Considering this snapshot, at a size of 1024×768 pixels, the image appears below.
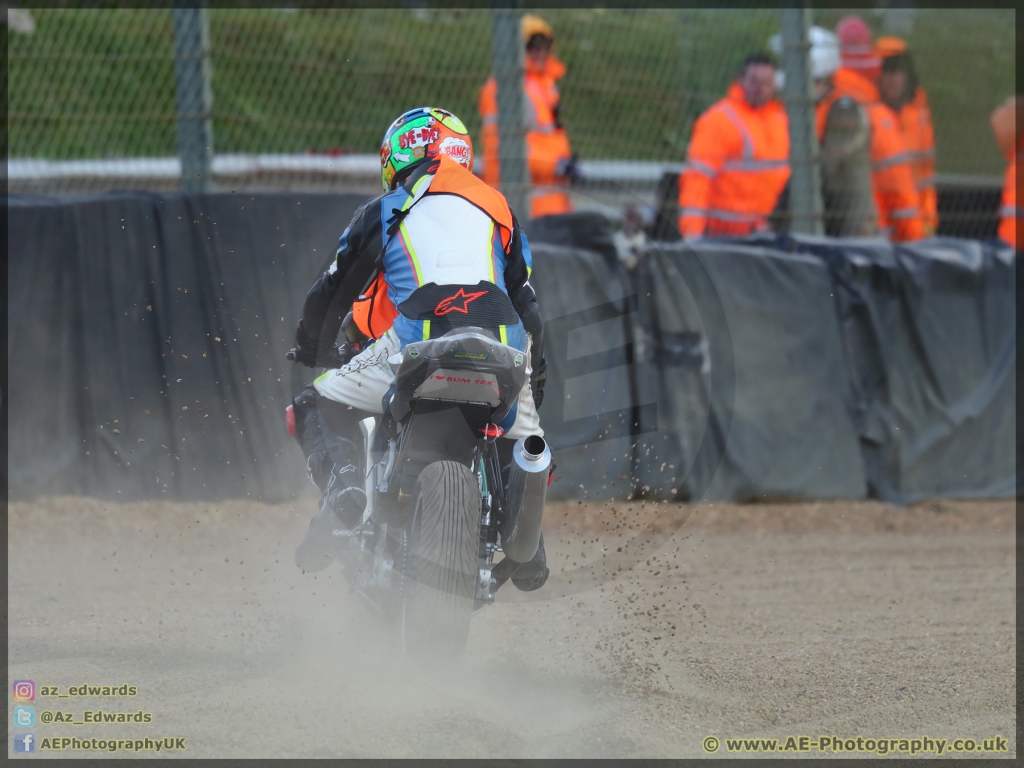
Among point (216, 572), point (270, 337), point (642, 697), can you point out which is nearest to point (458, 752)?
point (642, 697)

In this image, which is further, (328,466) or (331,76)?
(331,76)

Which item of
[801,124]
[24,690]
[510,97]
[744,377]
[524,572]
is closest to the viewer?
[24,690]

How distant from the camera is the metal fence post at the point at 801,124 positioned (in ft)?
28.1

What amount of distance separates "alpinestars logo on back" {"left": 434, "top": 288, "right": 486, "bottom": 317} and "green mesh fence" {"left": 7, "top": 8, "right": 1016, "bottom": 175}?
408 centimetres

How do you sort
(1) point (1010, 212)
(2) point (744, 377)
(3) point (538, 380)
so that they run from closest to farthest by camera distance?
(3) point (538, 380) → (2) point (744, 377) → (1) point (1010, 212)

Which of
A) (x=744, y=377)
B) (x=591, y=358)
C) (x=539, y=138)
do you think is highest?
(x=539, y=138)

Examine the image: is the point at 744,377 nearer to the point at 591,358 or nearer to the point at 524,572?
the point at 591,358

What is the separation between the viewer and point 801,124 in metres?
8.59

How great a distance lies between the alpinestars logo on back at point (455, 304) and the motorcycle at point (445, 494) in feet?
0.42

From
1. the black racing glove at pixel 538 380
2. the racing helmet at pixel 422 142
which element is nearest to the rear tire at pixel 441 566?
the black racing glove at pixel 538 380

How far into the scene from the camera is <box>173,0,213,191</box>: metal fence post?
7.28m

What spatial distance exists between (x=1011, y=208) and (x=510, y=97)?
4400 mm

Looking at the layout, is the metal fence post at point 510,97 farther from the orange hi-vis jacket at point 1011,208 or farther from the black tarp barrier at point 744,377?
the orange hi-vis jacket at point 1011,208

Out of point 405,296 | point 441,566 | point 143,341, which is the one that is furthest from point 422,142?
point 143,341
